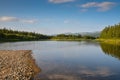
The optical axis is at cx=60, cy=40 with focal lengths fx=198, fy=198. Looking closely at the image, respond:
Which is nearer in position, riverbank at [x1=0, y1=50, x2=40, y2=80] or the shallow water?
riverbank at [x1=0, y1=50, x2=40, y2=80]

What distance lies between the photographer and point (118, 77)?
94.1 ft

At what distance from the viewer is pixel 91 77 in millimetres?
28734

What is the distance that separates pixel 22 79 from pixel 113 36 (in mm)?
145911

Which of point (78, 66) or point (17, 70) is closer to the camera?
point (17, 70)

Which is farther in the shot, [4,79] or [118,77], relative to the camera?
[118,77]

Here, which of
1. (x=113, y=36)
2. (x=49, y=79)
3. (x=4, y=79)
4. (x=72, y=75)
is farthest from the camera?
(x=113, y=36)

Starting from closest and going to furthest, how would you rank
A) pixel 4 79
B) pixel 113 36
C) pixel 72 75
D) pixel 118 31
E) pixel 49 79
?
pixel 4 79, pixel 49 79, pixel 72 75, pixel 118 31, pixel 113 36

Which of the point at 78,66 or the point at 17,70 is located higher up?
the point at 17,70

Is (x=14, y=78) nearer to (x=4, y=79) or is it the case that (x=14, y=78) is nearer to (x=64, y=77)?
(x=4, y=79)

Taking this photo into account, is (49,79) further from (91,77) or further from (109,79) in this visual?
(109,79)

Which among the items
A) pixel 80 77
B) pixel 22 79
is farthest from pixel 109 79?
pixel 22 79

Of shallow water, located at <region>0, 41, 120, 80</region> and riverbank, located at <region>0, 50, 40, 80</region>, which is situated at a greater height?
riverbank, located at <region>0, 50, 40, 80</region>

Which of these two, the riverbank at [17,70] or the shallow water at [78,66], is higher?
the riverbank at [17,70]

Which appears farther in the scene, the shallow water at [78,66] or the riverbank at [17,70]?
the shallow water at [78,66]
